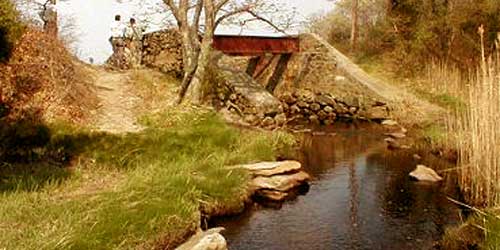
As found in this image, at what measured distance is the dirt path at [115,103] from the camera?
1337 cm

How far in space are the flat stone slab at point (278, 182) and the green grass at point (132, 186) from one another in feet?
1.48

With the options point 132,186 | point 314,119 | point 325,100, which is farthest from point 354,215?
point 325,100

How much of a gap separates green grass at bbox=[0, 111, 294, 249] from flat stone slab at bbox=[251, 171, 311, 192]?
45 centimetres

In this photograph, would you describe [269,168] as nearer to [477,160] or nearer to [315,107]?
[477,160]

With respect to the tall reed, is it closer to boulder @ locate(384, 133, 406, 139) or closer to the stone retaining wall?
boulder @ locate(384, 133, 406, 139)

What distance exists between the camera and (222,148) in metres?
12.2

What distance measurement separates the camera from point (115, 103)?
15.9 meters

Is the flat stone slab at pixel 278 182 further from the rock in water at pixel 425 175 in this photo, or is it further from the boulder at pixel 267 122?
the boulder at pixel 267 122

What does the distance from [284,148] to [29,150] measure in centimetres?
642

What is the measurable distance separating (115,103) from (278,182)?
728cm

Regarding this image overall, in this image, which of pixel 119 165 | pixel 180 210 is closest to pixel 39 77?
pixel 119 165

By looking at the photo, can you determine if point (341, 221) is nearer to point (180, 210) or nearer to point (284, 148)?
point (180, 210)

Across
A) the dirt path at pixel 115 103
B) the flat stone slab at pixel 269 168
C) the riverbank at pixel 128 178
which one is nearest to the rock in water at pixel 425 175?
the flat stone slab at pixel 269 168

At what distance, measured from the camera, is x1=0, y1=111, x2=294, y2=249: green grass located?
643 centimetres
